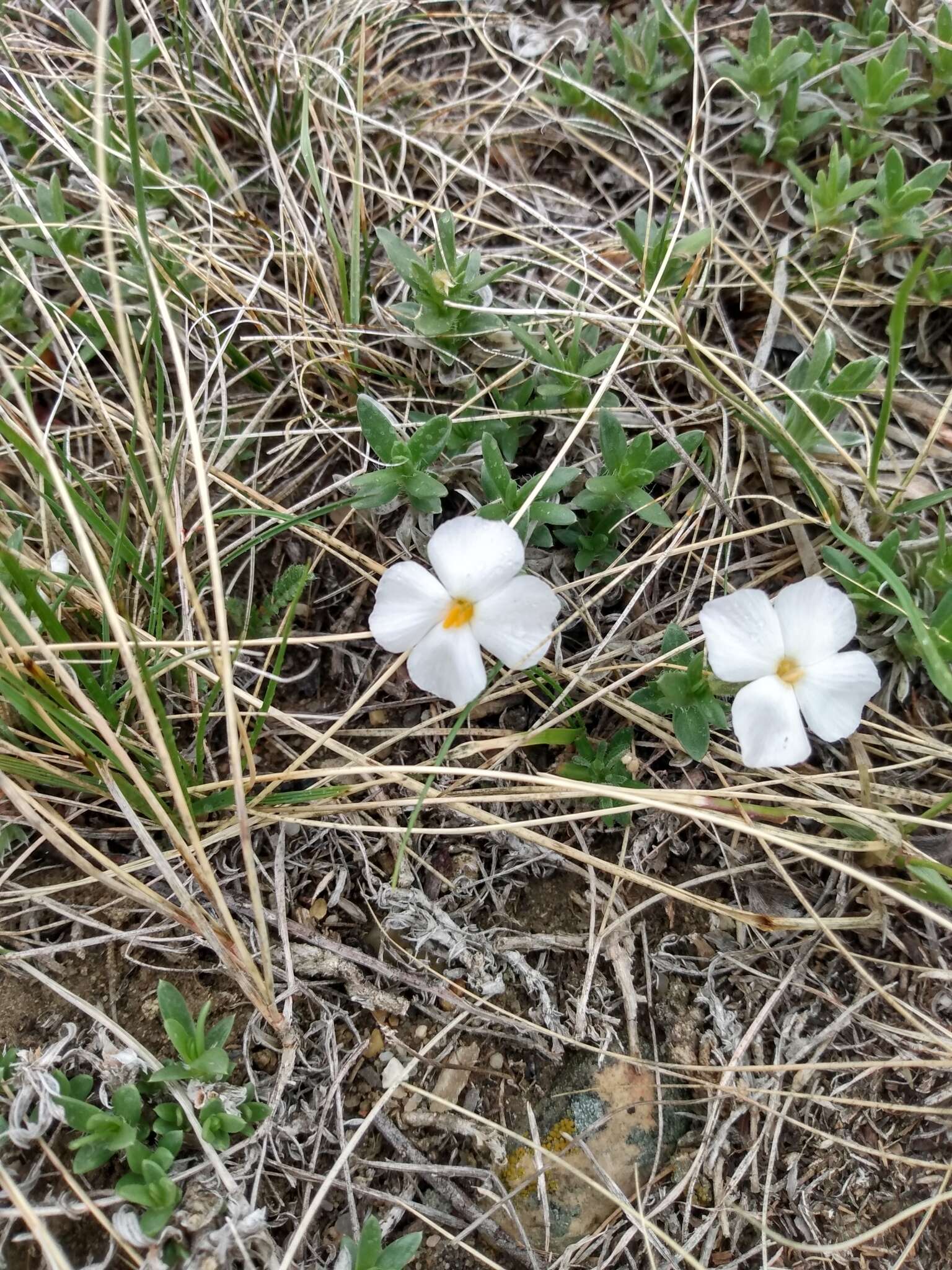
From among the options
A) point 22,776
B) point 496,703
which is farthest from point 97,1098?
point 496,703

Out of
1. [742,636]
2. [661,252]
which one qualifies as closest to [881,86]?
[661,252]

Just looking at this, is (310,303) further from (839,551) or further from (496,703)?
(839,551)

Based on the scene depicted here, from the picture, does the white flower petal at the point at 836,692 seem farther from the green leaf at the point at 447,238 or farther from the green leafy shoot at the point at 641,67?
the green leafy shoot at the point at 641,67

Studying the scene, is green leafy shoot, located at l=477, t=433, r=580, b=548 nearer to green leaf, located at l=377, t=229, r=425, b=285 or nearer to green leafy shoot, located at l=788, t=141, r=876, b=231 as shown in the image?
green leaf, located at l=377, t=229, r=425, b=285

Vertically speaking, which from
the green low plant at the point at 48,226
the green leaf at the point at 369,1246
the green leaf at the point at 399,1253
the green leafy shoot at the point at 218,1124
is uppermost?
the green low plant at the point at 48,226

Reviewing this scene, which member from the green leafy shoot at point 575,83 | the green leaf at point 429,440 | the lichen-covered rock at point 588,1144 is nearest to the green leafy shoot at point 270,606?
the green leaf at point 429,440
